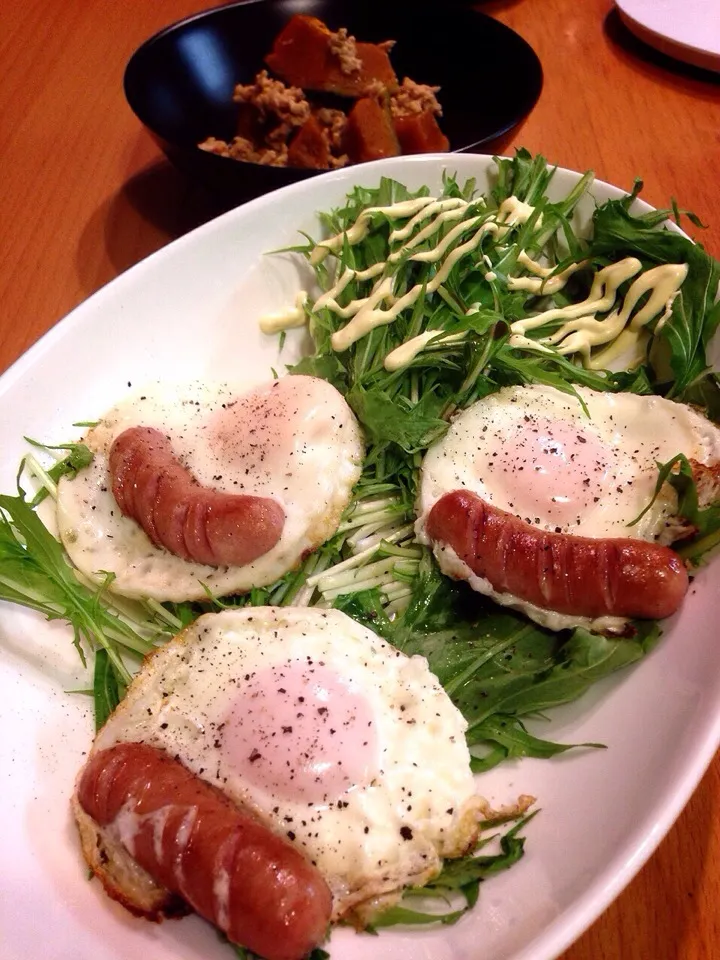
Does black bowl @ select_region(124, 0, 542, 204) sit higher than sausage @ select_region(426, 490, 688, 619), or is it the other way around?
black bowl @ select_region(124, 0, 542, 204)

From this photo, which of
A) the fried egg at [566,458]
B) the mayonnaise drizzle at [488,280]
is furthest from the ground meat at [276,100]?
the fried egg at [566,458]

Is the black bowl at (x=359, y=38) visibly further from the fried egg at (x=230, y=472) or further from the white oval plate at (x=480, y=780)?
the white oval plate at (x=480, y=780)

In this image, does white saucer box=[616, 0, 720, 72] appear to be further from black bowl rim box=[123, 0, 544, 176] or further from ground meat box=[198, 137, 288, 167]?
ground meat box=[198, 137, 288, 167]

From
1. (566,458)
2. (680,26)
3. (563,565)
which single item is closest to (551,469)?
(566,458)

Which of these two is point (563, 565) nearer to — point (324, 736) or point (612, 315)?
point (324, 736)

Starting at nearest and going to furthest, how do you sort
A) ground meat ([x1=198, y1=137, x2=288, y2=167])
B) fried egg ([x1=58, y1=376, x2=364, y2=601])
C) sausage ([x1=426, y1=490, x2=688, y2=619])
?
1. sausage ([x1=426, y1=490, x2=688, y2=619])
2. fried egg ([x1=58, y1=376, x2=364, y2=601])
3. ground meat ([x1=198, y1=137, x2=288, y2=167])

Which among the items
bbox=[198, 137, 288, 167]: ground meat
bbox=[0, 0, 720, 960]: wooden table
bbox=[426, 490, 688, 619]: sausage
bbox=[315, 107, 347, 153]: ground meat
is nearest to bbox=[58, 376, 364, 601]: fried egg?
bbox=[426, 490, 688, 619]: sausage

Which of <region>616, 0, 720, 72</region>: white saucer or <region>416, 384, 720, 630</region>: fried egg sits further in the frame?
<region>616, 0, 720, 72</region>: white saucer

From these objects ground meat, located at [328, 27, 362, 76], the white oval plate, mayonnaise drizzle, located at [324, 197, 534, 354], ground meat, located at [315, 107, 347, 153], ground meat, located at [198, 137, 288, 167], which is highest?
ground meat, located at [328, 27, 362, 76]
